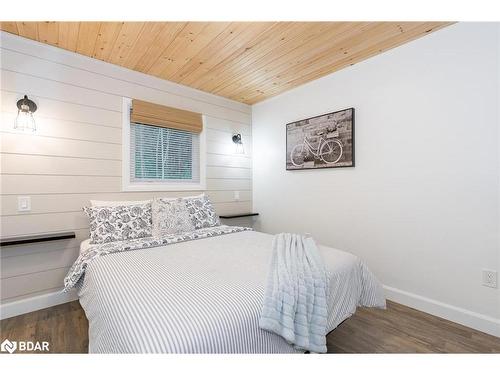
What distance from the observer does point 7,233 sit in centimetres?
209

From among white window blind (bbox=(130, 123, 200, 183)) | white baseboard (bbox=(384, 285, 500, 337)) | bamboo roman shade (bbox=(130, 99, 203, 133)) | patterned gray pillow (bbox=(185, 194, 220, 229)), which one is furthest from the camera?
white window blind (bbox=(130, 123, 200, 183))

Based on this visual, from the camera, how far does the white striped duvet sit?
912 millimetres

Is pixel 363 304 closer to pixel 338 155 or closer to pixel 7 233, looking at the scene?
pixel 338 155

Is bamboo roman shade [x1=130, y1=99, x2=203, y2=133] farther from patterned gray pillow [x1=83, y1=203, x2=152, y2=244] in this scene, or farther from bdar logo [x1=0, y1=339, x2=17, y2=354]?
bdar logo [x1=0, y1=339, x2=17, y2=354]

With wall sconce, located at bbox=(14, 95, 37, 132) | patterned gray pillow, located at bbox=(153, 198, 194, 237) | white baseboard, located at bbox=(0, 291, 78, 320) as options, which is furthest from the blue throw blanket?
wall sconce, located at bbox=(14, 95, 37, 132)

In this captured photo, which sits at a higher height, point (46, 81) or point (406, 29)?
point (406, 29)

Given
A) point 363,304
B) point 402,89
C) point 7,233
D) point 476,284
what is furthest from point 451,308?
point 7,233

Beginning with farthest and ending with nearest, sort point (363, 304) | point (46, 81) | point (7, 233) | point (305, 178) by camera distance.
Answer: point (305, 178) → point (46, 81) → point (7, 233) → point (363, 304)

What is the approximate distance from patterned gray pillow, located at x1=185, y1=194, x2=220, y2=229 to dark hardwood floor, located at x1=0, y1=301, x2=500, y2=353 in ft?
4.11

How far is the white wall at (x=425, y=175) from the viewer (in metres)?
1.91

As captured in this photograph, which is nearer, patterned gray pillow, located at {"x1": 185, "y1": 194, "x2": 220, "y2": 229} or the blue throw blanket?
the blue throw blanket

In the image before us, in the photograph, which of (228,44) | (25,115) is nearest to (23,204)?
(25,115)
